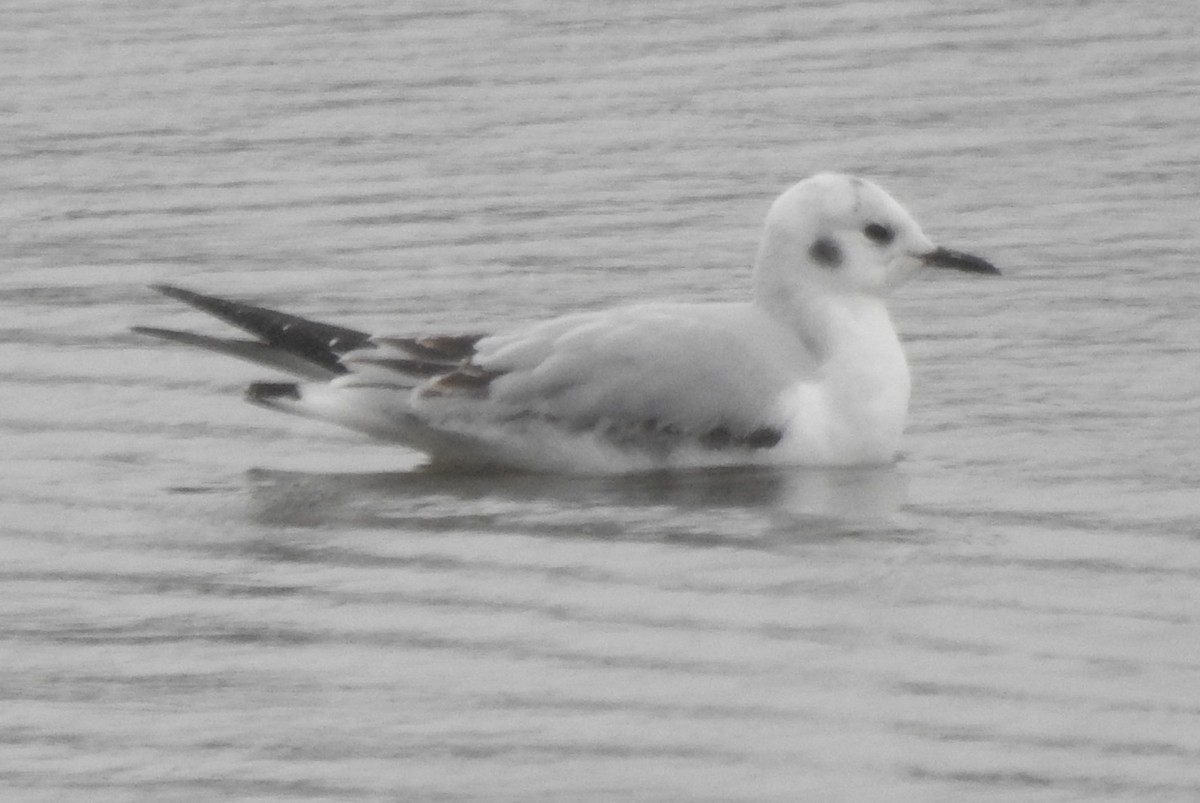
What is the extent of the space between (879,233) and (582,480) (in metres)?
1.23

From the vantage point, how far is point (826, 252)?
32.3 ft

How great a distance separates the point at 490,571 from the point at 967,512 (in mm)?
1376

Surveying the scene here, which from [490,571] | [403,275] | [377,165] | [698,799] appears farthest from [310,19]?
[698,799]

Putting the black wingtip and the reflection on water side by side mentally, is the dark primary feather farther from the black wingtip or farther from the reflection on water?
the reflection on water

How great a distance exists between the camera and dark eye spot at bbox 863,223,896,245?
989cm

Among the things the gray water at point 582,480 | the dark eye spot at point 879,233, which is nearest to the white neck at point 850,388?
the gray water at point 582,480

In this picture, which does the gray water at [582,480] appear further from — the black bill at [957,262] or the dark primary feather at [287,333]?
the black bill at [957,262]

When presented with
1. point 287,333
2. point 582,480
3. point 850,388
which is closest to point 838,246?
point 850,388

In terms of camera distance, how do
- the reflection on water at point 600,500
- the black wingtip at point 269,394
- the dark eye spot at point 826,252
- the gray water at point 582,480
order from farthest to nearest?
the dark eye spot at point 826,252
the black wingtip at point 269,394
the reflection on water at point 600,500
the gray water at point 582,480

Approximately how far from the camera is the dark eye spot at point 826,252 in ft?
32.2

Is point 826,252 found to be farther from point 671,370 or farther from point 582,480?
point 582,480

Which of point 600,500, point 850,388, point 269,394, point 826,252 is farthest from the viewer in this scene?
point 826,252

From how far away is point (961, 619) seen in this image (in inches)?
303

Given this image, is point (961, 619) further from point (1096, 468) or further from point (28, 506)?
point (28, 506)
